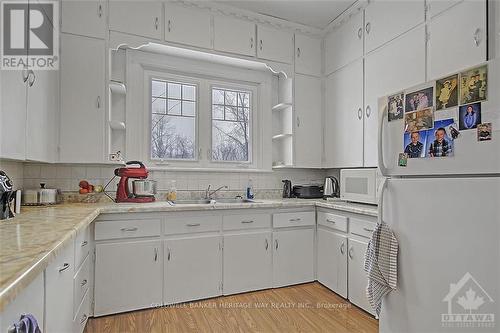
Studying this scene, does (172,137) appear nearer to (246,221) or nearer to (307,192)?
(246,221)

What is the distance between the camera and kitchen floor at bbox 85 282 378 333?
6.80 feet

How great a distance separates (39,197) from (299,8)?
2931 mm

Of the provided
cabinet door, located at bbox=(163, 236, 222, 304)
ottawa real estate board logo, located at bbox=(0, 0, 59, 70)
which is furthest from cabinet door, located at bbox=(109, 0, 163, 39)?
cabinet door, located at bbox=(163, 236, 222, 304)

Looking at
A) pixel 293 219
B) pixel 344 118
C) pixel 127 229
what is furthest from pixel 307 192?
pixel 127 229

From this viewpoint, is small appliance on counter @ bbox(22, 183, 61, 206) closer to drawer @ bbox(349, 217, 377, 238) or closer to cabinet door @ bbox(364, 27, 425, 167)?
drawer @ bbox(349, 217, 377, 238)

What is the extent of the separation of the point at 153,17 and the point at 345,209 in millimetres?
2455

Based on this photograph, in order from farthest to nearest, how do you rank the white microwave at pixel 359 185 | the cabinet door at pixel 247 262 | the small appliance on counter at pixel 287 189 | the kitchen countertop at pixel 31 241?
the small appliance on counter at pixel 287 189, the cabinet door at pixel 247 262, the white microwave at pixel 359 185, the kitchen countertop at pixel 31 241

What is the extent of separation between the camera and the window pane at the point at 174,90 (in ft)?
10.2

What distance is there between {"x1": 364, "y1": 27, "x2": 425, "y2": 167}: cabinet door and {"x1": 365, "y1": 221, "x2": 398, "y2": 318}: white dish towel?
1.15m

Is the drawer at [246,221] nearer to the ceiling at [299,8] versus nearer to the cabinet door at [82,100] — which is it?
the cabinet door at [82,100]

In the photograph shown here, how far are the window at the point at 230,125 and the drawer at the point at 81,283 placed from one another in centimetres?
165

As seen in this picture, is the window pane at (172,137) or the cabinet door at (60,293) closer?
the cabinet door at (60,293)

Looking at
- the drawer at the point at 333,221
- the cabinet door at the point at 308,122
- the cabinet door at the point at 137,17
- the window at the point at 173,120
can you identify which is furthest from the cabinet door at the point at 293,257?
the cabinet door at the point at 137,17

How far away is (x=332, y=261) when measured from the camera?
271 cm
